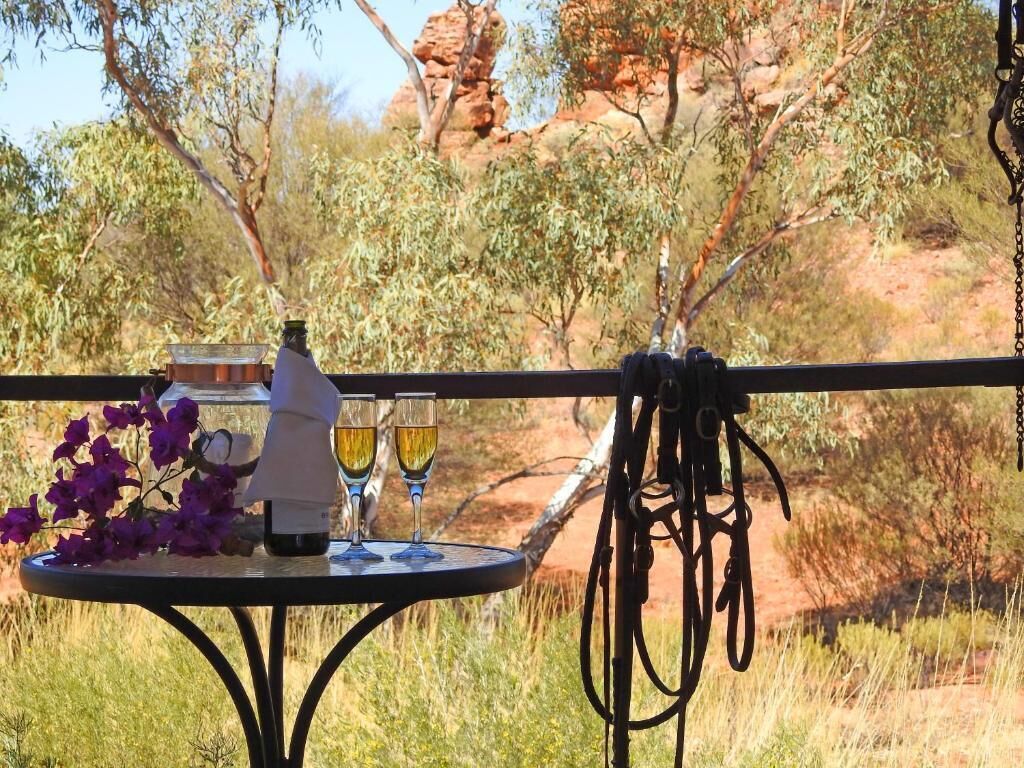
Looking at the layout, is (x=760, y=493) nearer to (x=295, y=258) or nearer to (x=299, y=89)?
(x=295, y=258)

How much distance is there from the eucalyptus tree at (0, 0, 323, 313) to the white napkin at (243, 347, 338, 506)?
5975 millimetres

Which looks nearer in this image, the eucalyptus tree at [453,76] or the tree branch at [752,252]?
the tree branch at [752,252]

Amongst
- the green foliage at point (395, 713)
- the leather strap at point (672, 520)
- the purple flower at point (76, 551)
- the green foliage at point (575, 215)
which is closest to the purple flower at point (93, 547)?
the purple flower at point (76, 551)

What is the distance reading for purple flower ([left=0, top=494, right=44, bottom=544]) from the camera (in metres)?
1.00

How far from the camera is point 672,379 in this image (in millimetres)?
938

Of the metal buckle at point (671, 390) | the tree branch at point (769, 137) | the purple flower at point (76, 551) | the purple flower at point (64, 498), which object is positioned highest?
the tree branch at point (769, 137)

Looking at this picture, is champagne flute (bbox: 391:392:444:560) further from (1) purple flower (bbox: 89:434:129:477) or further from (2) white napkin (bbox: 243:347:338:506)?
(1) purple flower (bbox: 89:434:129:477)

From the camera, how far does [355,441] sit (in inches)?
40.8

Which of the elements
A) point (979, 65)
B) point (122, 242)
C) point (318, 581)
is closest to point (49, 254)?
point (122, 242)

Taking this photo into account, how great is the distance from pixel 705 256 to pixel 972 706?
10.9 ft

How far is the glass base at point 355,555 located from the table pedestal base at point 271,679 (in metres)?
0.05

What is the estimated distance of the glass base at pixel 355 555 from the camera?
107 centimetres

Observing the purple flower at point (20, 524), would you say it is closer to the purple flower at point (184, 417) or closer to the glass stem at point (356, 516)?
the purple flower at point (184, 417)

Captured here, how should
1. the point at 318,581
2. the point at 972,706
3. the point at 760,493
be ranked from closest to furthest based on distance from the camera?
the point at 318,581 → the point at 972,706 → the point at 760,493
